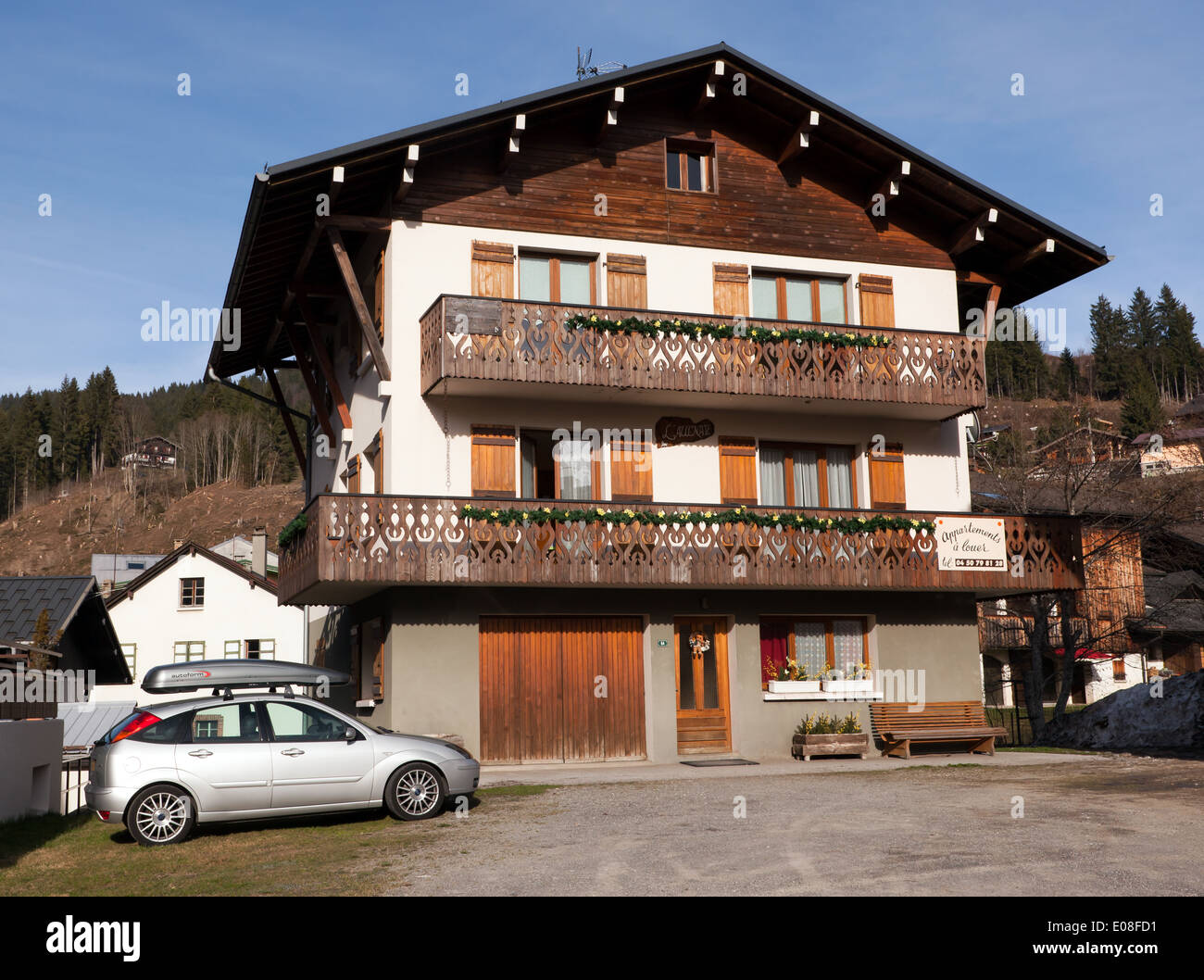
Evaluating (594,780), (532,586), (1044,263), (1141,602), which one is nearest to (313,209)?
(532,586)

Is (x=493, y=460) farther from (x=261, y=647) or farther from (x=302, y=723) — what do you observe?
(x=261, y=647)

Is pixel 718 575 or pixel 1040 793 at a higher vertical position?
pixel 718 575

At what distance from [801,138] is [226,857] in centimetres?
1764

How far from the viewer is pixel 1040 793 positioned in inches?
611

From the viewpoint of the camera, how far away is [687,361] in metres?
22.0

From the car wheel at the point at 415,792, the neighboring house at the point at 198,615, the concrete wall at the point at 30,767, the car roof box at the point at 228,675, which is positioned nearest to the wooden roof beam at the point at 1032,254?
the car roof box at the point at 228,675

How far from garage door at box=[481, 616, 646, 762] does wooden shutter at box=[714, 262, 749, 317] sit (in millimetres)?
6241

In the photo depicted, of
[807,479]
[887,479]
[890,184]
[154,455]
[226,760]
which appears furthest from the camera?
[154,455]

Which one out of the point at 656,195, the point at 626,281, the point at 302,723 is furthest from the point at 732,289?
the point at 302,723

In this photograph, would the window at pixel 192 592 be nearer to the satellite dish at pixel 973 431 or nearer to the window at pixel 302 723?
the satellite dish at pixel 973 431

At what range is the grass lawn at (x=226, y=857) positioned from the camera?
10.3 m

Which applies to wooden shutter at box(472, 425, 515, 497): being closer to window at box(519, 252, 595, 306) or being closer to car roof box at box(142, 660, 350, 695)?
window at box(519, 252, 595, 306)
